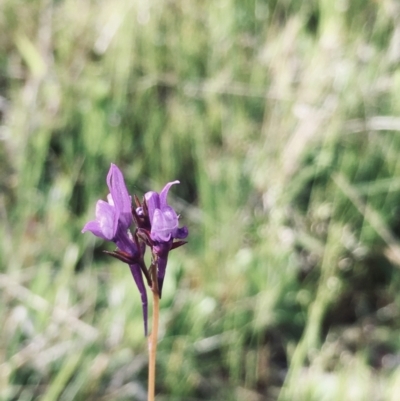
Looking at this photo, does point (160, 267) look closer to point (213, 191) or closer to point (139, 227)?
point (139, 227)

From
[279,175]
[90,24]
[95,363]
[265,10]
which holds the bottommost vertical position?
[95,363]

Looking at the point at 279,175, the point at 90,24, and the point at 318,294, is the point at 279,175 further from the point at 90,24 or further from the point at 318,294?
the point at 90,24

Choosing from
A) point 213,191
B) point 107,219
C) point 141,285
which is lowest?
point 213,191

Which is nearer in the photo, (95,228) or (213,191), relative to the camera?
(95,228)

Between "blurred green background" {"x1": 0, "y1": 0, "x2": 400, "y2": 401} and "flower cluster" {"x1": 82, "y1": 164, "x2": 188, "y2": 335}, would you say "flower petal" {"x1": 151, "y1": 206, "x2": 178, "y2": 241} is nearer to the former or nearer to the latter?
"flower cluster" {"x1": 82, "y1": 164, "x2": 188, "y2": 335}

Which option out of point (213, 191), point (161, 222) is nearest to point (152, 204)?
point (161, 222)

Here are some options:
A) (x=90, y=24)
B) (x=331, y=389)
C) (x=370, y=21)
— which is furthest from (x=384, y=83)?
(x=90, y=24)

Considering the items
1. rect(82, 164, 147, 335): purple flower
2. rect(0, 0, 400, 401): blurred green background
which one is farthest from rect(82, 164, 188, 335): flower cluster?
rect(0, 0, 400, 401): blurred green background
